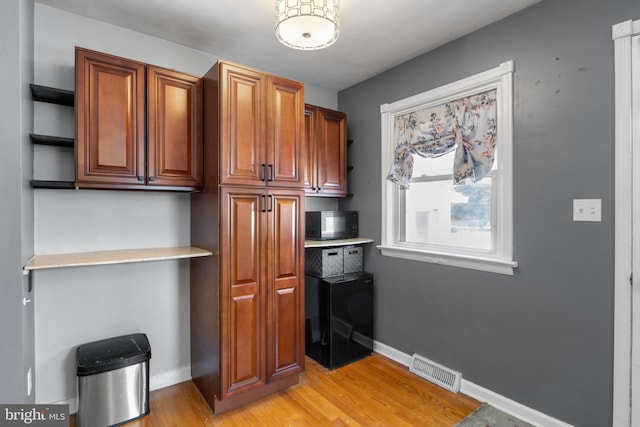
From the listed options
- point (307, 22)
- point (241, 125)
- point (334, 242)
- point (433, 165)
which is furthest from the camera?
point (334, 242)

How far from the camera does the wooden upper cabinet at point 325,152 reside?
292 centimetres

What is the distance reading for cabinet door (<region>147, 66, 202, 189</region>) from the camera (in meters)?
2.06

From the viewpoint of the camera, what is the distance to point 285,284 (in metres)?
2.35

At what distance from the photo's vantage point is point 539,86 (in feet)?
6.45

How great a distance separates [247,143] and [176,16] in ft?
3.10

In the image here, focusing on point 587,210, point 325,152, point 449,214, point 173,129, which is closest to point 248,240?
point 173,129

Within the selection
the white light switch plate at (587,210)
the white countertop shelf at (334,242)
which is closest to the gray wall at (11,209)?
the white countertop shelf at (334,242)

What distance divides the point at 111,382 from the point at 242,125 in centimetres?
179

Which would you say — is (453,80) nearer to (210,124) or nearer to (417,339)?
(210,124)

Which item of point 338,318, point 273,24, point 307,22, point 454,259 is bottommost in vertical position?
point 338,318

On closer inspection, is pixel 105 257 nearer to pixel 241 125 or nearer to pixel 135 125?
pixel 135 125

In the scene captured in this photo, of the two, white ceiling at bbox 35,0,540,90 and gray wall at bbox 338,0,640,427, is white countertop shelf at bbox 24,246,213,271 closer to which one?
white ceiling at bbox 35,0,540,90

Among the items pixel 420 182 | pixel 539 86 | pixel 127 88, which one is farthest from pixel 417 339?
pixel 127 88

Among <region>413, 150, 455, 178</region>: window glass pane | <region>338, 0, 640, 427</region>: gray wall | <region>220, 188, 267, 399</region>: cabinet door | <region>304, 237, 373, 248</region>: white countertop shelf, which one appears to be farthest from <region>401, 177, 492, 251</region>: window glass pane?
<region>220, 188, 267, 399</region>: cabinet door
